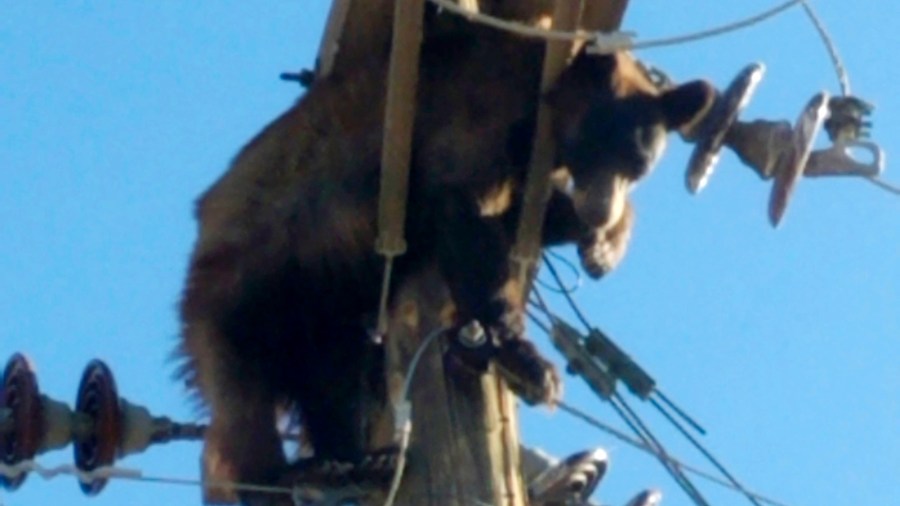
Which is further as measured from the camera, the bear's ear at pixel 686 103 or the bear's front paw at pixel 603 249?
the bear's front paw at pixel 603 249

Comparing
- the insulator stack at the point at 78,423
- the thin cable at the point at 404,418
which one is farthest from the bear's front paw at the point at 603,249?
the insulator stack at the point at 78,423

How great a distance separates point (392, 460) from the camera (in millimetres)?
6020

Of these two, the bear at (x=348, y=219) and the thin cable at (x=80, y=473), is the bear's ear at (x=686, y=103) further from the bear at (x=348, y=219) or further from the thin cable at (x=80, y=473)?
the thin cable at (x=80, y=473)

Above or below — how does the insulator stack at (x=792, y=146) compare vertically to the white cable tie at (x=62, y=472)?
above

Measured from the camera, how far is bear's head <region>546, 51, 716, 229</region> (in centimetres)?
704

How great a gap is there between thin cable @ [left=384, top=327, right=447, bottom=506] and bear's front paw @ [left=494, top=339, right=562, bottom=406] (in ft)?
0.67

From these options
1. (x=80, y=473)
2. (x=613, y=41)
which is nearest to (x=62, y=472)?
(x=80, y=473)

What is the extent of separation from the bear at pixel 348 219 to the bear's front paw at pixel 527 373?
56 centimetres

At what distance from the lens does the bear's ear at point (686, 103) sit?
6.97m

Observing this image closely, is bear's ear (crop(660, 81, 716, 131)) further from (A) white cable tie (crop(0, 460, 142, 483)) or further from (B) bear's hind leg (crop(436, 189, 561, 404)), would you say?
(A) white cable tie (crop(0, 460, 142, 483))

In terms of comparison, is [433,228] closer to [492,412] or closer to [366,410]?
[366,410]

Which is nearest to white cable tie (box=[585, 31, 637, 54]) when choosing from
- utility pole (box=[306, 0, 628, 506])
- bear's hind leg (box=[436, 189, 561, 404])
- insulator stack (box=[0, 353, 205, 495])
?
utility pole (box=[306, 0, 628, 506])

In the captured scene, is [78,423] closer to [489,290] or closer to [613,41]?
[489,290]

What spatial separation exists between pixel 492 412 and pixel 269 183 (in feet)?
5.77
